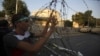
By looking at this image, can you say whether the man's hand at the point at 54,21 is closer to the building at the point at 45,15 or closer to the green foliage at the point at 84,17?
the building at the point at 45,15

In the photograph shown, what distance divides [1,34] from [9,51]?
0.45 metres

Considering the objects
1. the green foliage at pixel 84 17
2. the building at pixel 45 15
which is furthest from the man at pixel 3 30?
the green foliage at pixel 84 17

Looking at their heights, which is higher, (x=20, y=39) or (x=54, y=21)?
(x=54, y=21)

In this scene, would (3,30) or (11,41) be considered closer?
(11,41)

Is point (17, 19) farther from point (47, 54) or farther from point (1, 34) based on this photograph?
point (47, 54)

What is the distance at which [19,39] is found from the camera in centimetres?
297

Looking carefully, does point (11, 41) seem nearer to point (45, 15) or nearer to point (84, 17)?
point (45, 15)

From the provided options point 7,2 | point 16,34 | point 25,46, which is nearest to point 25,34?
point 16,34

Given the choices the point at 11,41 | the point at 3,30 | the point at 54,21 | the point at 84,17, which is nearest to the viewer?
the point at 54,21

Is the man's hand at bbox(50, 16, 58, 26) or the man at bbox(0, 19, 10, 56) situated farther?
the man at bbox(0, 19, 10, 56)

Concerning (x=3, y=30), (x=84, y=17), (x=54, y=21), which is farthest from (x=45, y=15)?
(x=84, y=17)

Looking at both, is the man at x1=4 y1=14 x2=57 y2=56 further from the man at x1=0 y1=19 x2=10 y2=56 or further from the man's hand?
the man at x1=0 y1=19 x2=10 y2=56

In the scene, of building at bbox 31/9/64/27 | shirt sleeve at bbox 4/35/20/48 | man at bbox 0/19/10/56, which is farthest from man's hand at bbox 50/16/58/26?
man at bbox 0/19/10/56

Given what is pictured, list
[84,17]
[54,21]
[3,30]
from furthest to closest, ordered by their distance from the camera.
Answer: [84,17] → [3,30] → [54,21]
